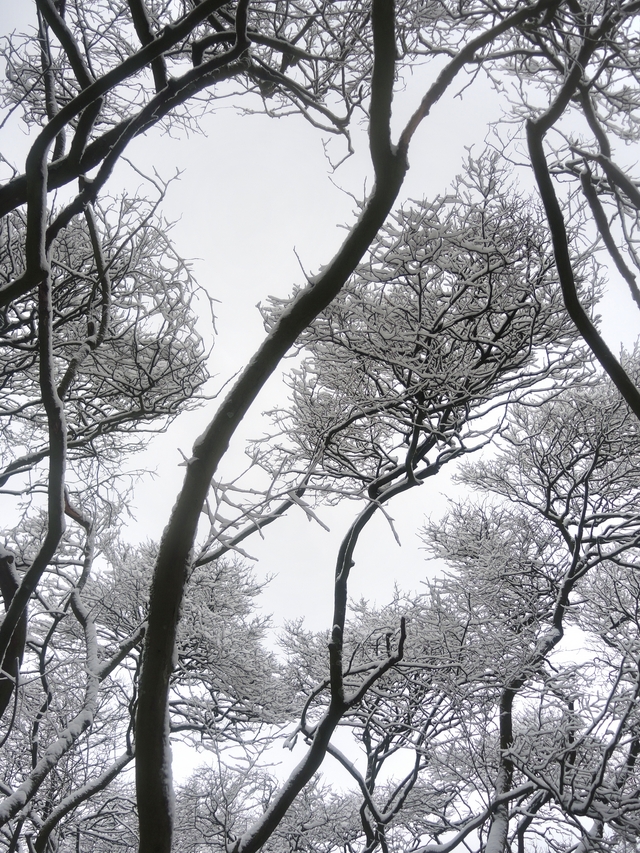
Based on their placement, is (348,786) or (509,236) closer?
(509,236)

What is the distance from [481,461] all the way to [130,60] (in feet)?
32.5

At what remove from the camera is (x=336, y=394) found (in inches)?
256

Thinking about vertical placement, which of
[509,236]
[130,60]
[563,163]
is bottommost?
[563,163]

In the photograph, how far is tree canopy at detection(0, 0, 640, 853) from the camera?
7.66 ft

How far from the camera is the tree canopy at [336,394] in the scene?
234 centimetres

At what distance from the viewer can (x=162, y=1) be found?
→ 12.4ft

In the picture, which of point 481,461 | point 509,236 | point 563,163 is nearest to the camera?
point 563,163

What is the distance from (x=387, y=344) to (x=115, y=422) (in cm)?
254

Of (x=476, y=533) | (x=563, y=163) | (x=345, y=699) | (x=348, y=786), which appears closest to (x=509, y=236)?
(x=563, y=163)

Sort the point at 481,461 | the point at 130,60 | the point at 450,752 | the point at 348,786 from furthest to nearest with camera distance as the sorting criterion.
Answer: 1. the point at 348,786
2. the point at 481,461
3. the point at 450,752
4. the point at 130,60

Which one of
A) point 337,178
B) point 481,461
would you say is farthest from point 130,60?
point 481,461

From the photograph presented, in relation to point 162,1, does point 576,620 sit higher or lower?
lower

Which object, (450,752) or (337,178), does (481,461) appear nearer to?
(450,752)

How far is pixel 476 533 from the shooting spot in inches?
434
